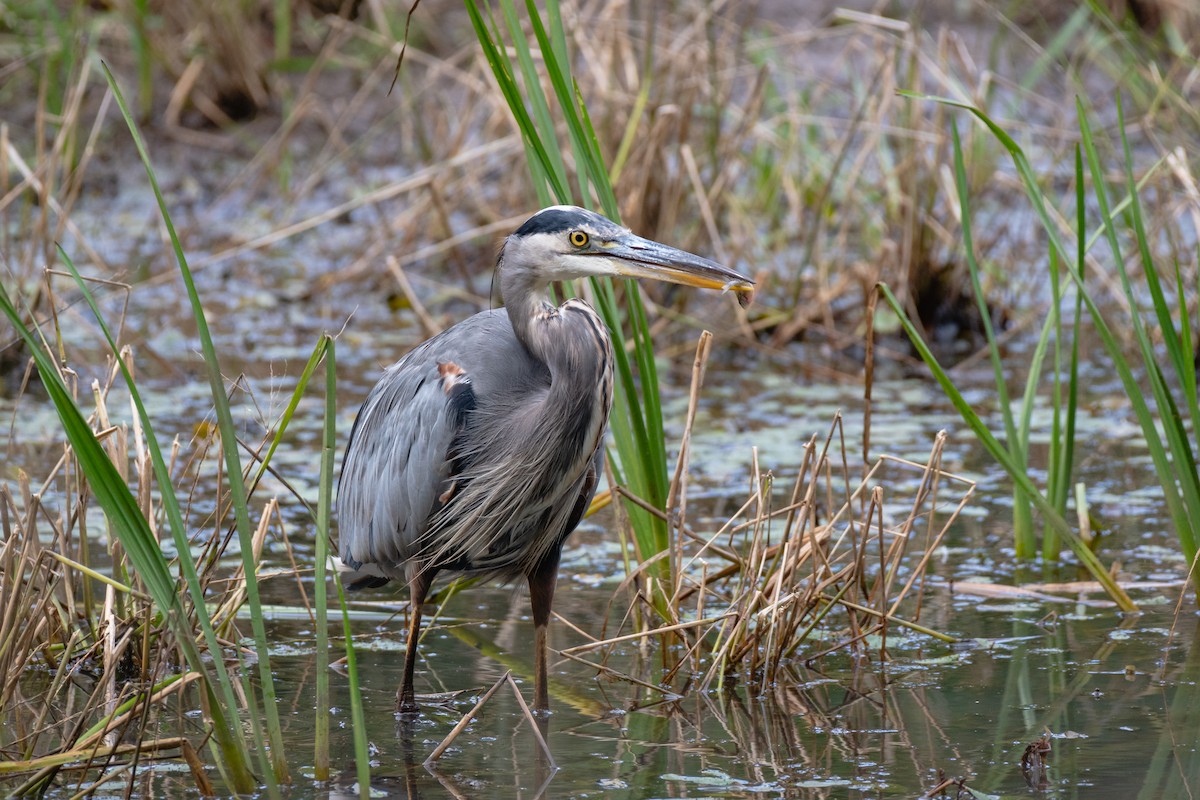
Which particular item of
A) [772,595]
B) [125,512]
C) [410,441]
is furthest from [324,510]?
[772,595]

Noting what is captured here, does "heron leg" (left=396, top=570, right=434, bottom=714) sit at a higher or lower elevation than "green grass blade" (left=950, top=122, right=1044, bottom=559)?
lower

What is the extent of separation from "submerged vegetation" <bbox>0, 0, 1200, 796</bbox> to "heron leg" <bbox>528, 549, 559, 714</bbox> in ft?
0.41

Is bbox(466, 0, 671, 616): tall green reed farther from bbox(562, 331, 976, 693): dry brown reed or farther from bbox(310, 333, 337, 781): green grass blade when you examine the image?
bbox(310, 333, 337, 781): green grass blade

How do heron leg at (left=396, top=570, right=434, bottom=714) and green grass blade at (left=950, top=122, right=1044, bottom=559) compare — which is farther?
green grass blade at (left=950, top=122, right=1044, bottom=559)

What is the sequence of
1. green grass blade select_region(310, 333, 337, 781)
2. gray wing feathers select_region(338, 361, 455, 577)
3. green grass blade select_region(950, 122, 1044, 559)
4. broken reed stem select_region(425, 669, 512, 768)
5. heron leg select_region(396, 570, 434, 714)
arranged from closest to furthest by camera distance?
green grass blade select_region(310, 333, 337, 781), broken reed stem select_region(425, 669, 512, 768), heron leg select_region(396, 570, 434, 714), gray wing feathers select_region(338, 361, 455, 577), green grass blade select_region(950, 122, 1044, 559)

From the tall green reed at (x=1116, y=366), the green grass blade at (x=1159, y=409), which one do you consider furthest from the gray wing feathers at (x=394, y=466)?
the green grass blade at (x=1159, y=409)

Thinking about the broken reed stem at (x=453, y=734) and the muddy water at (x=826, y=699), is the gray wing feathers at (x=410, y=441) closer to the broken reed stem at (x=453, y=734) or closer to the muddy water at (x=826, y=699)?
the muddy water at (x=826, y=699)

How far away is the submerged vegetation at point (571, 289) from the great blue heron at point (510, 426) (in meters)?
0.20

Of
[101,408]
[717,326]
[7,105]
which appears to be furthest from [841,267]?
[7,105]

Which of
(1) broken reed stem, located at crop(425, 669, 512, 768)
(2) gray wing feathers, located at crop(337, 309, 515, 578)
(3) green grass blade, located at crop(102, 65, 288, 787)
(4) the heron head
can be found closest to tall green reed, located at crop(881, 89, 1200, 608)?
(4) the heron head

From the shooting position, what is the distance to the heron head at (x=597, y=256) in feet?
12.2

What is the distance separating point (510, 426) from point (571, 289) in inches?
25.0

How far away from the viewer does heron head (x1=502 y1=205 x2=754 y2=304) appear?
3.72 meters

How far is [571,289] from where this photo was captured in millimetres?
4449
